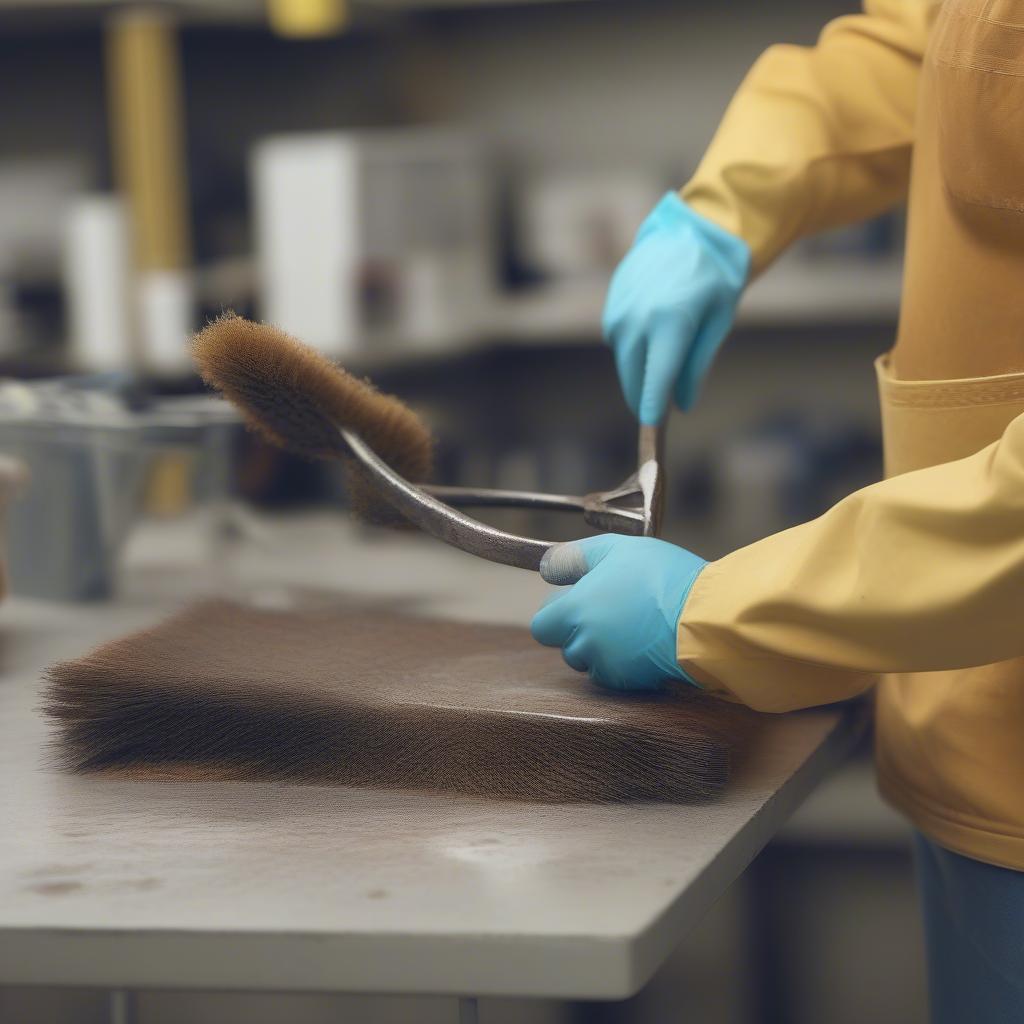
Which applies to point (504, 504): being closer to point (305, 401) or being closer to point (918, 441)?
point (305, 401)

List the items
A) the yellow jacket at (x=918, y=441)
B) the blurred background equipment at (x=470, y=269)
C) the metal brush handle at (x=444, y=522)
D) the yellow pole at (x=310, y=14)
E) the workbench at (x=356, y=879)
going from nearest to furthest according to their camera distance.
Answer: the workbench at (x=356, y=879) < the yellow jacket at (x=918, y=441) < the metal brush handle at (x=444, y=522) < the yellow pole at (x=310, y=14) < the blurred background equipment at (x=470, y=269)

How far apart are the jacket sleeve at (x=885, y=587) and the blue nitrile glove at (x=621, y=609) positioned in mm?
17

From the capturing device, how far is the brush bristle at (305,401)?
79cm

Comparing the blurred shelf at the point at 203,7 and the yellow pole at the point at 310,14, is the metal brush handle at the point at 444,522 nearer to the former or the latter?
the yellow pole at the point at 310,14

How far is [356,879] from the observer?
57cm

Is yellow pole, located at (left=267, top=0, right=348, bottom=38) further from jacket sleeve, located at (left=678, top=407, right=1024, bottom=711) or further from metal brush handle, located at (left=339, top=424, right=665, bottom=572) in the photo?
jacket sleeve, located at (left=678, top=407, right=1024, bottom=711)

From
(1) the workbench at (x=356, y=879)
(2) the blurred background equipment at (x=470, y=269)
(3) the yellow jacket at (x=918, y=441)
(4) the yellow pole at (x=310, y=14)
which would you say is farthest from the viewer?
(2) the blurred background equipment at (x=470, y=269)

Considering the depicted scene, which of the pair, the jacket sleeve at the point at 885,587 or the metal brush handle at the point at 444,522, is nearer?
the jacket sleeve at the point at 885,587

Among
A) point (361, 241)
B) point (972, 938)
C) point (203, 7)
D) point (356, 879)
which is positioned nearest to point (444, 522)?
point (356, 879)

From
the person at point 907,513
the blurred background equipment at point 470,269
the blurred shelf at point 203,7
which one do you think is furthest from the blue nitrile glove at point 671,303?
the blurred shelf at point 203,7

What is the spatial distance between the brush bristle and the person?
16 cm

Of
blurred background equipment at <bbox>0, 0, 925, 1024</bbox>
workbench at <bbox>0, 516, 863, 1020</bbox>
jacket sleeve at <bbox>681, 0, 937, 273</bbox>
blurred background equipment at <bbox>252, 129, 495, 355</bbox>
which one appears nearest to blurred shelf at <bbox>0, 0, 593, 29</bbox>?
blurred background equipment at <bbox>0, 0, 925, 1024</bbox>

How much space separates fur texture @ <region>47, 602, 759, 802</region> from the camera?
660 millimetres

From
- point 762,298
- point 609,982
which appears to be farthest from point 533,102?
point 609,982
